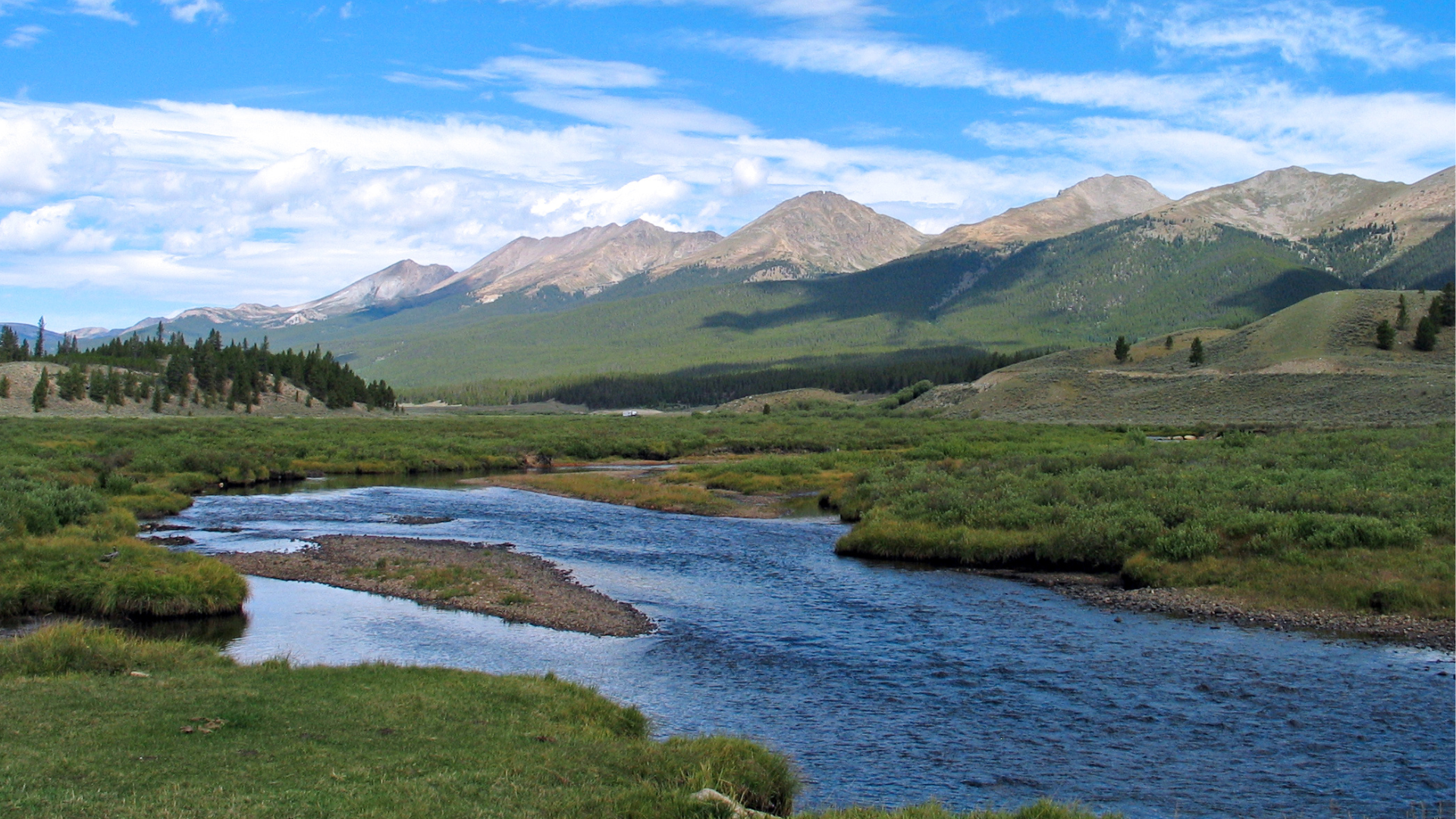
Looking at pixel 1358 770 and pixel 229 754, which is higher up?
pixel 229 754

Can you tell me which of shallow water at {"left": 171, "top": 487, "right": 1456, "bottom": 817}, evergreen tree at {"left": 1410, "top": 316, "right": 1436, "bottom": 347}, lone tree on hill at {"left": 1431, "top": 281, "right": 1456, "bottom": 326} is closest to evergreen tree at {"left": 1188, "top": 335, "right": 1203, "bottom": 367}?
evergreen tree at {"left": 1410, "top": 316, "right": 1436, "bottom": 347}

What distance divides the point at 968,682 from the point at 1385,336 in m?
108

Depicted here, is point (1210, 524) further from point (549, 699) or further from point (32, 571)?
point (32, 571)

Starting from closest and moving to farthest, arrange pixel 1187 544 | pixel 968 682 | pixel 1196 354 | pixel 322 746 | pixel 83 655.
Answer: pixel 322 746 < pixel 83 655 < pixel 968 682 < pixel 1187 544 < pixel 1196 354

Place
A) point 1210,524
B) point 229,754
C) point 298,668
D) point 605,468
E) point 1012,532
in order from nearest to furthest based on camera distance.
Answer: point 229,754, point 298,668, point 1210,524, point 1012,532, point 605,468

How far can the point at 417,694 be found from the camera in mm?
16719

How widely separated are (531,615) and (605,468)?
2021 inches

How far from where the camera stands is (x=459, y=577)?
31.4 m

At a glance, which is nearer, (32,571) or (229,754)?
(229,754)

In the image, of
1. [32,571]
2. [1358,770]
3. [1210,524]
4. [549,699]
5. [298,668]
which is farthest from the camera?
[1210,524]

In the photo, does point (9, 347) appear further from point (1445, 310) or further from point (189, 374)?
point (1445, 310)

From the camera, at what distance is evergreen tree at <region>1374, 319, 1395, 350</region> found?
10544cm

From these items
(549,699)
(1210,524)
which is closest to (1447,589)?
(1210,524)

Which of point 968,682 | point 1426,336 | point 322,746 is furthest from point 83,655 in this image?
point 1426,336
